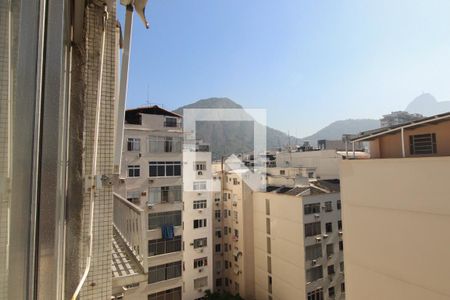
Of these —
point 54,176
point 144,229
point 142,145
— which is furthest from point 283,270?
point 54,176

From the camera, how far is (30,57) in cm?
41

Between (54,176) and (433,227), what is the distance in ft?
13.1

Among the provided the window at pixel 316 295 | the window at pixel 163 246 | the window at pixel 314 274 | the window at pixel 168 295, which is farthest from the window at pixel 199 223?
the window at pixel 316 295

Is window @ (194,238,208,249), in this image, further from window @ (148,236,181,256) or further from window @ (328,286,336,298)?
window @ (328,286,336,298)

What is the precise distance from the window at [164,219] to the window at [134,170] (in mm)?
1112

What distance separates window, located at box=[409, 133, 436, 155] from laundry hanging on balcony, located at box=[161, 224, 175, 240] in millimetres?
5660

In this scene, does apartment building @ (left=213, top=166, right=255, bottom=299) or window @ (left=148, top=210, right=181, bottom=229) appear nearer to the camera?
window @ (left=148, top=210, right=181, bottom=229)

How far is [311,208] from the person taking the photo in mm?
8273

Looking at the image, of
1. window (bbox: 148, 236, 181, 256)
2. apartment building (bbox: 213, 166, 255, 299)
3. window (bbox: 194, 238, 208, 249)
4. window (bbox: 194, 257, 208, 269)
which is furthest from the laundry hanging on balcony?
apartment building (bbox: 213, 166, 255, 299)

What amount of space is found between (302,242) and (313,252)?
0.53 m

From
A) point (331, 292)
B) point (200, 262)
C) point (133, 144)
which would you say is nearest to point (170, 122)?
point (133, 144)

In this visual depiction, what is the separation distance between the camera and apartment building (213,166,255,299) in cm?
1005

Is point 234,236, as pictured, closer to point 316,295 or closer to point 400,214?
point 316,295

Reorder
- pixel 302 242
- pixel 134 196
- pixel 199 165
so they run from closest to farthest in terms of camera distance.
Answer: pixel 134 196
pixel 302 242
pixel 199 165
